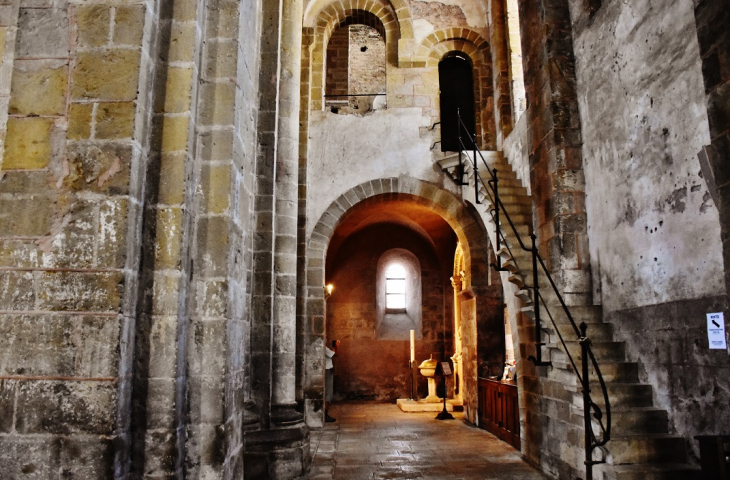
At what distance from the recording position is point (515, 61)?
9828 millimetres

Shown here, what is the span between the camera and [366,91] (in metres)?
17.3

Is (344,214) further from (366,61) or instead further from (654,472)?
(366,61)

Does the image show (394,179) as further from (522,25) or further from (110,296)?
(110,296)

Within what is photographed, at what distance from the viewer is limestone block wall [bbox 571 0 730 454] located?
4.50 meters

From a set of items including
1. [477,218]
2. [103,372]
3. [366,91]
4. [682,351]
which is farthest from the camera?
[366,91]

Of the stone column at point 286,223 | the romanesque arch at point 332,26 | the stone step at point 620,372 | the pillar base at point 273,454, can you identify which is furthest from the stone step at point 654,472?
the romanesque arch at point 332,26

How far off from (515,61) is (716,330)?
22.0 ft

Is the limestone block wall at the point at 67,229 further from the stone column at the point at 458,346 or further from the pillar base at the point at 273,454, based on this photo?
the stone column at the point at 458,346

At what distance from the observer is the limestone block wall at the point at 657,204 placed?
4.50m

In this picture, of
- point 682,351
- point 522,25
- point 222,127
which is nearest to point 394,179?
point 522,25

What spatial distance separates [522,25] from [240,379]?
21.0 feet

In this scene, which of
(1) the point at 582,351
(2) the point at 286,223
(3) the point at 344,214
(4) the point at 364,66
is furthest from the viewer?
(4) the point at 364,66

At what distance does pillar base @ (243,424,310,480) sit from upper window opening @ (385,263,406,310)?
9.42 metres

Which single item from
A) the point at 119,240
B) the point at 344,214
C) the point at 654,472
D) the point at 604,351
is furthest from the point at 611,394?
the point at 344,214
